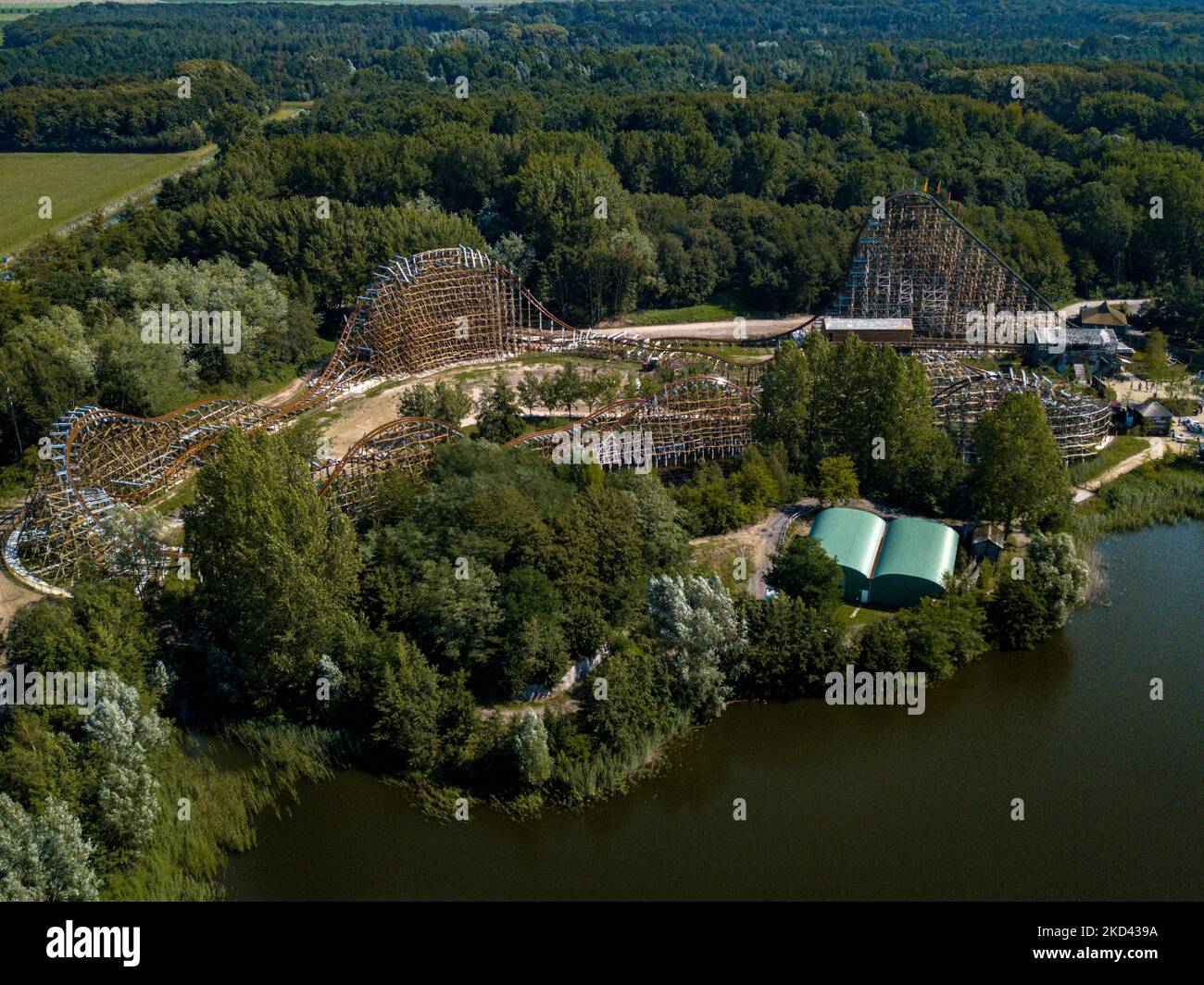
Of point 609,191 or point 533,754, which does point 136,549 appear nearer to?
point 533,754

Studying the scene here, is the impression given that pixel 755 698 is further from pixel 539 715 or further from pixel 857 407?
pixel 857 407

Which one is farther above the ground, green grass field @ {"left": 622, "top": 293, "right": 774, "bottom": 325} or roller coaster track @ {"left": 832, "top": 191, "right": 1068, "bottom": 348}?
roller coaster track @ {"left": 832, "top": 191, "right": 1068, "bottom": 348}

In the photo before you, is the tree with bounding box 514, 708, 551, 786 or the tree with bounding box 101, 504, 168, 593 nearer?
the tree with bounding box 514, 708, 551, 786

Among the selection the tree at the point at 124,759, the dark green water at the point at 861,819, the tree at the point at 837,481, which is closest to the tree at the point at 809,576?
the dark green water at the point at 861,819

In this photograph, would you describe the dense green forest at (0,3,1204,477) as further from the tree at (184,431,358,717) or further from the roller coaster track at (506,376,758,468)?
the tree at (184,431,358,717)

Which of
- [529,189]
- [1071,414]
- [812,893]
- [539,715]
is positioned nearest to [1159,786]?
[812,893]

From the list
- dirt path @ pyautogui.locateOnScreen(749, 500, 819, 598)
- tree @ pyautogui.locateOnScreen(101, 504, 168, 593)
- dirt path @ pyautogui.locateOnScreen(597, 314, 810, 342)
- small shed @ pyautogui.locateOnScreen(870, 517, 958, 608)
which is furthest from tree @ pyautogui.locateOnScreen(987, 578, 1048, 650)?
dirt path @ pyautogui.locateOnScreen(597, 314, 810, 342)

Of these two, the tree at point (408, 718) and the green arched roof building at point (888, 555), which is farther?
the green arched roof building at point (888, 555)

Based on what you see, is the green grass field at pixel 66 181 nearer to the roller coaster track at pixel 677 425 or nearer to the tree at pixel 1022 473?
the roller coaster track at pixel 677 425

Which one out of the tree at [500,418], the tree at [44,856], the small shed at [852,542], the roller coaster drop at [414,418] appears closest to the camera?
the tree at [44,856]
